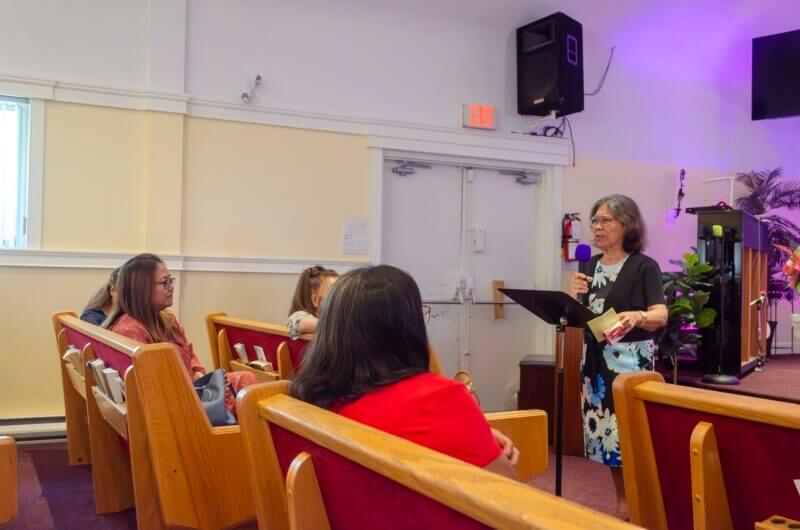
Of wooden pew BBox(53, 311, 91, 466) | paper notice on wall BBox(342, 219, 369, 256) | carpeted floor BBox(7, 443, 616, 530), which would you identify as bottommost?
carpeted floor BBox(7, 443, 616, 530)

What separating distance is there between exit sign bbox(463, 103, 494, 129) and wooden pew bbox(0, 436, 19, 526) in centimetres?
426

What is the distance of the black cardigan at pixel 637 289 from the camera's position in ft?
8.60

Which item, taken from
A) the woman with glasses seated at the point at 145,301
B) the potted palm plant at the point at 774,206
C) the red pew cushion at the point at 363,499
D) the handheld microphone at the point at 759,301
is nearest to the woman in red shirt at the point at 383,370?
the red pew cushion at the point at 363,499

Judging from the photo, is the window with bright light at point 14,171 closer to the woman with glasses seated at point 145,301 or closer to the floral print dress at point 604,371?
the woman with glasses seated at point 145,301

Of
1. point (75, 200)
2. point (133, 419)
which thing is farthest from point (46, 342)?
point (133, 419)

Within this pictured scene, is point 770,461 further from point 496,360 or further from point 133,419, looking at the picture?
point 496,360

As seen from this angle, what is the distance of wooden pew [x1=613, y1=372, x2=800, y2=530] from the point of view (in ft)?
3.55

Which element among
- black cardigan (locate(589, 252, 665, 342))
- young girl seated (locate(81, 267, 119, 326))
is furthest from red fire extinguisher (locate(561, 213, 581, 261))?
A: young girl seated (locate(81, 267, 119, 326))

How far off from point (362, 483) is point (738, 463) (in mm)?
670

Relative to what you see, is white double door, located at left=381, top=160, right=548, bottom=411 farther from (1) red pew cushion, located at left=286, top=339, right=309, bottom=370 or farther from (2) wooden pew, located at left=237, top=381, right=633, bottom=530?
(2) wooden pew, located at left=237, top=381, right=633, bottom=530

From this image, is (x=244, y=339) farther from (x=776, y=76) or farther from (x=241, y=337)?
(x=776, y=76)

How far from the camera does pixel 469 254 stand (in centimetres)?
541

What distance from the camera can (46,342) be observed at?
4.04 metres

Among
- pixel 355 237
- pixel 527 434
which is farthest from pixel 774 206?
pixel 527 434
